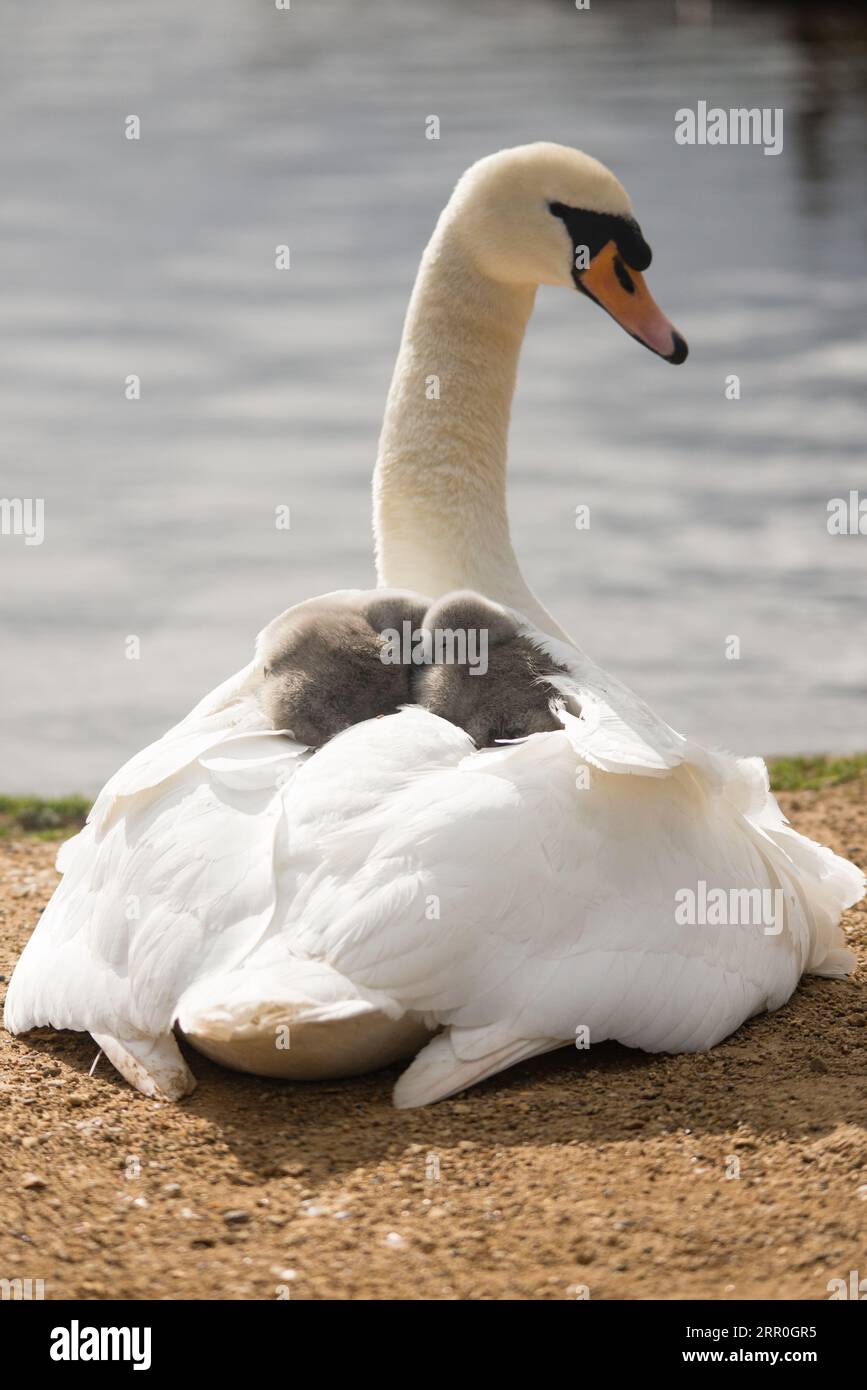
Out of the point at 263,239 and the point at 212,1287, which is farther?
the point at 263,239

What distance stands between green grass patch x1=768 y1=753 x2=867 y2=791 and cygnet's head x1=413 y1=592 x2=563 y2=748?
335cm

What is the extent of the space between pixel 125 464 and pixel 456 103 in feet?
53.9

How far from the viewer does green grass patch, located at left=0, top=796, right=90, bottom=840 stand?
7.32 metres

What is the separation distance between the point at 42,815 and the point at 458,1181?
4151 mm

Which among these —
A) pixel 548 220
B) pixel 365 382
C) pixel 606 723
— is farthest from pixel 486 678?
pixel 365 382

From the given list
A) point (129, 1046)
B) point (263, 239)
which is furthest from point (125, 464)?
point (129, 1046)

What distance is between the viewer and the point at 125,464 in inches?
565

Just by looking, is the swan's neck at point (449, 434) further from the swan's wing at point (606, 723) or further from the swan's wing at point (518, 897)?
the swan's wing at point (518, 897)

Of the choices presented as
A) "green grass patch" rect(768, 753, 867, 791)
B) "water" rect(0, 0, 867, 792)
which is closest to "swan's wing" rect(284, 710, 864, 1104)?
"green grass patch" rect(768, 753, 867, 791)

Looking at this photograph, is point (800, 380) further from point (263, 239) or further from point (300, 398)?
point (263, 239)

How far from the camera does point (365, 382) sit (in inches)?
627
